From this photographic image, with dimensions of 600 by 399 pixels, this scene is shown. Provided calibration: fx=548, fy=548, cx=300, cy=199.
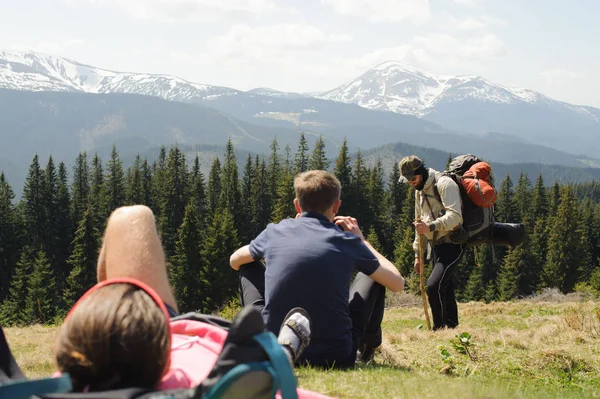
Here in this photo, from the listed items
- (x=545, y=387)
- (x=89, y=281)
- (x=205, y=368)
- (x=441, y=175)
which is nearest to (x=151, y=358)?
(x=205, y=368)

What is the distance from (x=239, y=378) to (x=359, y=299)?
3.71 meters

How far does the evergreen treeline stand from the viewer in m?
Answer: 67.6

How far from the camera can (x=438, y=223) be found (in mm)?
8570

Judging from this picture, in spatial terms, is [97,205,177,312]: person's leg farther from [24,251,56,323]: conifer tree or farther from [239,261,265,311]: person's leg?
[24,251,56,323]: conifer tree

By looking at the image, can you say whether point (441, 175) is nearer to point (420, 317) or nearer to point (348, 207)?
point (420, 317)

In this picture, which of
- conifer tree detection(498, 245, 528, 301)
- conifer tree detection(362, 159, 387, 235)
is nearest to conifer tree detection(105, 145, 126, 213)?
conifer tree detection(362, 159, 387, 235)

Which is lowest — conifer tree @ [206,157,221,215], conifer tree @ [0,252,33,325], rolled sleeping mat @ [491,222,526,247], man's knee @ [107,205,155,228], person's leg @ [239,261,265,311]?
conifer tree @ [0,252,33,325]

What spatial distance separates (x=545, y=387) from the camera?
532 centimetres

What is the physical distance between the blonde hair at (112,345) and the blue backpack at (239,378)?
0.29 feet

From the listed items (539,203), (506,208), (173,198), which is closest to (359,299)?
(173,198)

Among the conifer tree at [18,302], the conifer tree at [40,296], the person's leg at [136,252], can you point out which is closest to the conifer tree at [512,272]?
the conifer tree at [40,296]

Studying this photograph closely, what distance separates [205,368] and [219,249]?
65.7m

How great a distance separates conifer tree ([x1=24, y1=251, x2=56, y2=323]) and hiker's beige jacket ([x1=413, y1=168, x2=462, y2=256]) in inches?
2228

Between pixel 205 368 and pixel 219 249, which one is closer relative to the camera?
pixel 205 368
